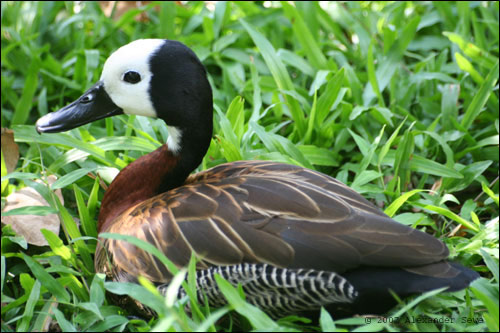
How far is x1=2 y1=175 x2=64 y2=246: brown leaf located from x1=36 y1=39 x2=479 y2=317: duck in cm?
24

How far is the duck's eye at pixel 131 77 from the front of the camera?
2.72 metres

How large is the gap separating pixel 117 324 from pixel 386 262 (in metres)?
0.91

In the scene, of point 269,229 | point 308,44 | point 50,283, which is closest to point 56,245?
point 50,283

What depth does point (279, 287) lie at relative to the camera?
235 cm

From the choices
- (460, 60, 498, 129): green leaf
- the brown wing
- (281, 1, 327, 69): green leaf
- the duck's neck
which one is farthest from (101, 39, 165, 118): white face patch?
(460, 60, 498, 129): green leaf

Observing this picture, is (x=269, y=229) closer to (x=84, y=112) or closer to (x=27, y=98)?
(x=84, y=112)

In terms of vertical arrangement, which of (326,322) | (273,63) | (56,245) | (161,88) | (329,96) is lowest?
(326,322)

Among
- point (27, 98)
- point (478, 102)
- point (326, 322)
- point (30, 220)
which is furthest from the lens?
point (27, 98)

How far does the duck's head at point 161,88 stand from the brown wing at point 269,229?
0.25 metres

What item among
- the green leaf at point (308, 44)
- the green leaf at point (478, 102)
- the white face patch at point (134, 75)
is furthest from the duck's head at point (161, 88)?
the green leaf at point (478, 102)

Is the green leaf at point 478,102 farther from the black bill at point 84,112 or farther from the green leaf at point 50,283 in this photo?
the green leaf at point 50,283

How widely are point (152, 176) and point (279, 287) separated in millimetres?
781

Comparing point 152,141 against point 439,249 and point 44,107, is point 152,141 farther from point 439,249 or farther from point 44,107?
point 439,249

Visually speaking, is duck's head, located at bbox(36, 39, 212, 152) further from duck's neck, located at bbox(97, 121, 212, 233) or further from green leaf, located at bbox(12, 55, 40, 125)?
green leaf, located at bbox(12, 55, 40, 125)
